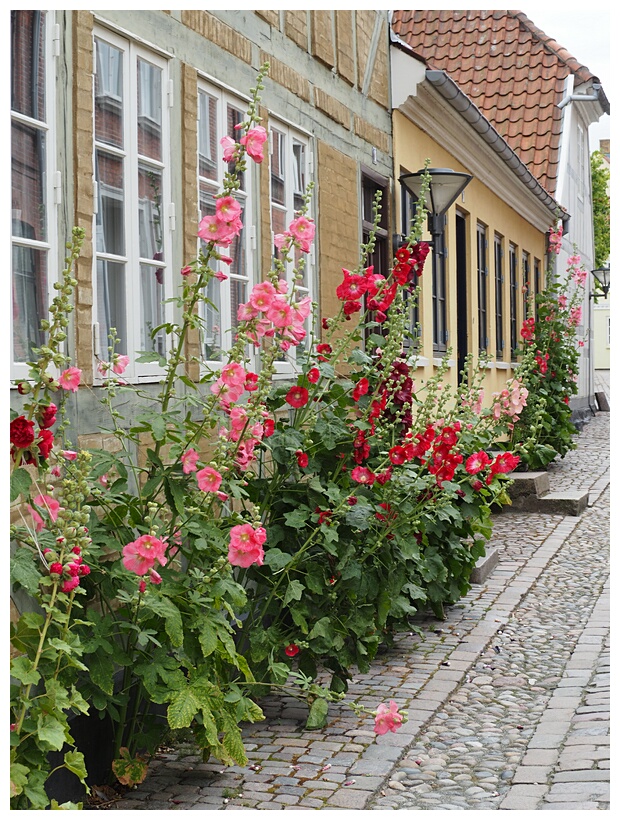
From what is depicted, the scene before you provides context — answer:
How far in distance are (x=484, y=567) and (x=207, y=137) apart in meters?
3.91

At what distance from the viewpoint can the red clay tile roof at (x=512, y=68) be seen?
1900cm

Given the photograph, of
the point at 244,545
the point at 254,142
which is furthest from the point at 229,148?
the point at 244,545

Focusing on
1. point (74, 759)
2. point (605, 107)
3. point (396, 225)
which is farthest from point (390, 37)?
point (605, 107)

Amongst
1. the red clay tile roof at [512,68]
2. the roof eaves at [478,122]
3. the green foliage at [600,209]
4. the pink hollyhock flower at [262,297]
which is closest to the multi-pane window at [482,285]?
the roof eaves at [478,122]

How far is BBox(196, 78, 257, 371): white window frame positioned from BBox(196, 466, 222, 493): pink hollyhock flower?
1.81 meters

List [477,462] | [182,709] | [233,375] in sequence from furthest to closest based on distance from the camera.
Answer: [477,462]
[233,375]
[182,709]

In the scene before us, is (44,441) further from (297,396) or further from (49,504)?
(297,396)

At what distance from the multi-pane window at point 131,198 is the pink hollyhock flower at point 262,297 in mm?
533

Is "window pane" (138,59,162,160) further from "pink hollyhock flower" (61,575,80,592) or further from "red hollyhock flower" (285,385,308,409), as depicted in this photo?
"pink hollyhock flower" (61,575,80,592)

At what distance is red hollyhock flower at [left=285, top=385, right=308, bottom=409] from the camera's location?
493 centimetres

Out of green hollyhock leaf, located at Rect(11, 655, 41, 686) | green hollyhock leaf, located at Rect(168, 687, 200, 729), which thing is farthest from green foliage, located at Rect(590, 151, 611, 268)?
green hollyhock leaf, located at Rect(11, 655, 41, 686)

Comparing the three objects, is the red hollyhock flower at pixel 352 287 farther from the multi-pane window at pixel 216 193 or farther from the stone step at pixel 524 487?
the stone step at pixel 524 487

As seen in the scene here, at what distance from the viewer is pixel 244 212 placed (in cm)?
639

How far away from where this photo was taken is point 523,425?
13.5 metres
